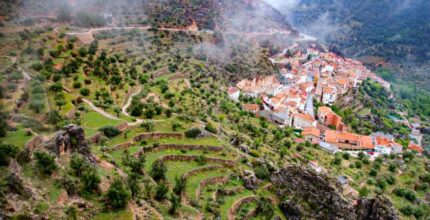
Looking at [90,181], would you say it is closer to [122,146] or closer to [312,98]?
[122,146]

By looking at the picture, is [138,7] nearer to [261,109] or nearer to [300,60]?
[261,109]

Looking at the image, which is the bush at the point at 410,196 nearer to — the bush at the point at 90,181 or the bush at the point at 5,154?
the bush at the point at 90,181

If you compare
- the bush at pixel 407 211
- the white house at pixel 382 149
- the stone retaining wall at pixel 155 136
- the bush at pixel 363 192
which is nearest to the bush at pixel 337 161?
the bush at pixel 363 192

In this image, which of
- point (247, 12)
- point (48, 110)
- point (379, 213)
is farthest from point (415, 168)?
point (247, 12)

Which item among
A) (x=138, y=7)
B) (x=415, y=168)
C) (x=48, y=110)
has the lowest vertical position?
(x=415, y=168)

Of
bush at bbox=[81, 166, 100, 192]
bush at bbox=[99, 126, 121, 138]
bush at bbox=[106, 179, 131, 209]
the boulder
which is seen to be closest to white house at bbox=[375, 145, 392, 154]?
the boulder

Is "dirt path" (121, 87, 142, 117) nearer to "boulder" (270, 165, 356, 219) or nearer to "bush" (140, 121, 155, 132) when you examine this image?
"bush" (140, 121, 155, 132)
